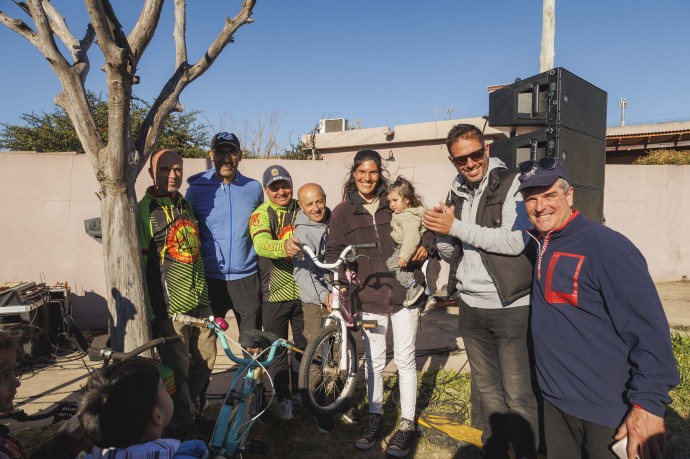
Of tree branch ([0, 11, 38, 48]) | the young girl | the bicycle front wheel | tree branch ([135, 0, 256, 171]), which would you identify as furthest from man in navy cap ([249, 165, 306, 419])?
tree branch ([0, 11, 38, 48])

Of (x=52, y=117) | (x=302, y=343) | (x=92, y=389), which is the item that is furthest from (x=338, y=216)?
(x=52, y=117)

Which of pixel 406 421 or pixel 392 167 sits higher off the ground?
pixel 392 167

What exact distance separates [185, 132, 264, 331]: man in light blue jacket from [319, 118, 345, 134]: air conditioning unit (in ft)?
46.6

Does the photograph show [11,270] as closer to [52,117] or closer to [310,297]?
[310,297]

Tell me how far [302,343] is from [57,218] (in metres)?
5.10

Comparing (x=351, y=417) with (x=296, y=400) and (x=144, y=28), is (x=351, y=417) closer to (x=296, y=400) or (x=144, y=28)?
(x=296, y=400)

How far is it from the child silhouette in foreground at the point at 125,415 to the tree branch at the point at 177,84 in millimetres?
2254

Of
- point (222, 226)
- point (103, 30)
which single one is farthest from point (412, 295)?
point (103, 30)

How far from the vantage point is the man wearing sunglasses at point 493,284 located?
2652 mm

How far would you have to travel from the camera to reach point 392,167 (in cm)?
860

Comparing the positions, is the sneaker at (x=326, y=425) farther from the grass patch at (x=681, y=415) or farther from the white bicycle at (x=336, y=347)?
the grass patch at (x=681, y=415)

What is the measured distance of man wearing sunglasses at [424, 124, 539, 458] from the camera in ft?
8.70

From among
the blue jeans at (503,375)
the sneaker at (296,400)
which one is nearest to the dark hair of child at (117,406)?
the blue jeans at (503,375)

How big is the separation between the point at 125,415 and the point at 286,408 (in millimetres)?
2447
